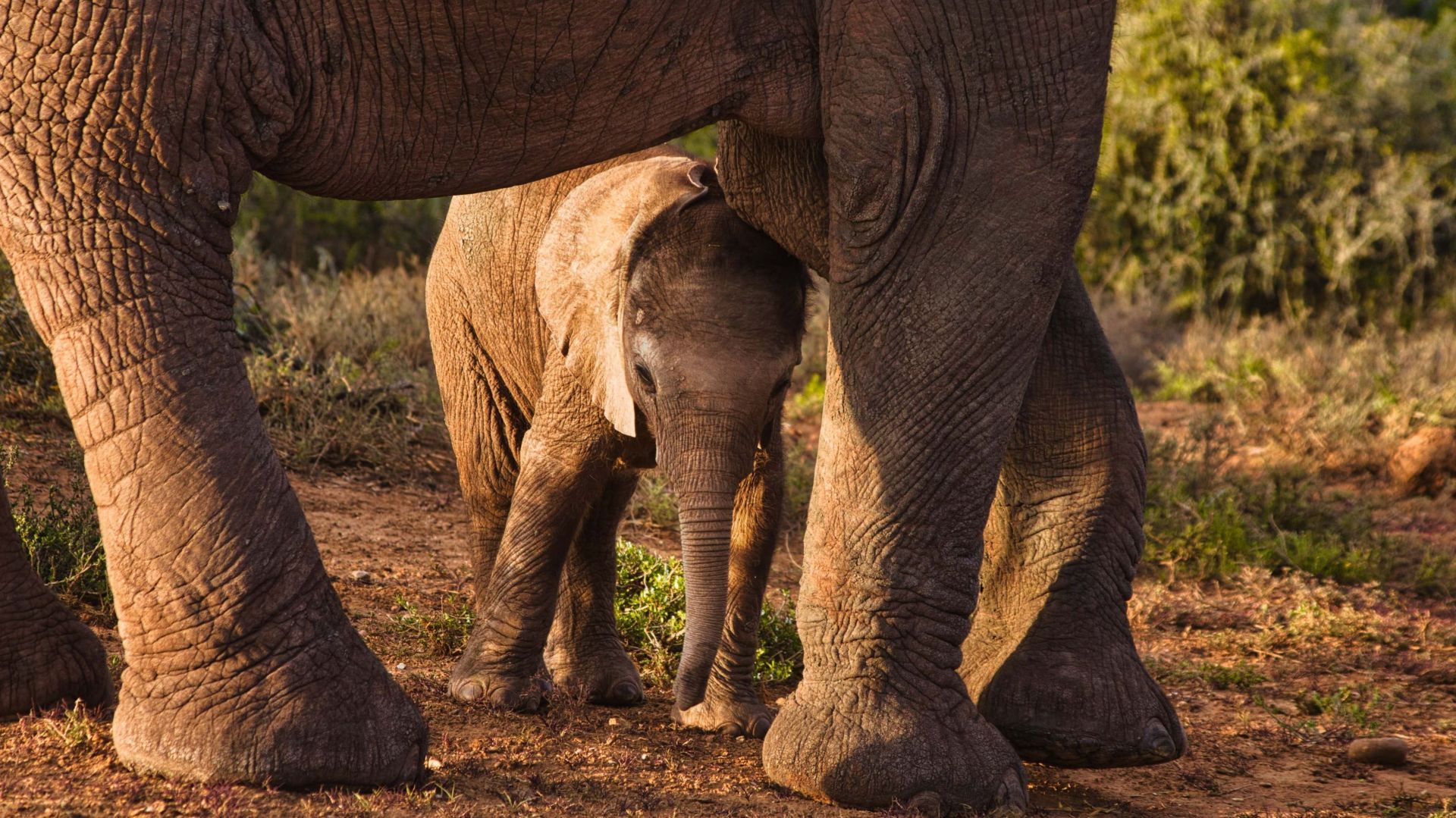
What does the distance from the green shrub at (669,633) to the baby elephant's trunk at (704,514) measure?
1282 mm

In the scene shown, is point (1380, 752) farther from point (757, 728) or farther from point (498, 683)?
point (498, 683)

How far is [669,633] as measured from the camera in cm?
554

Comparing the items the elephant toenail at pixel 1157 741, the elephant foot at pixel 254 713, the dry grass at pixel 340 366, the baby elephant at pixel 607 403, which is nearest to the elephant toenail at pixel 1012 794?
the elephant toenail at pixel 1157 741

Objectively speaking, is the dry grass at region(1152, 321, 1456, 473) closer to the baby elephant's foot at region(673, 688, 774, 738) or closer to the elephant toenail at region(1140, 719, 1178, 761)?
the elephant toenail at region(1140, 719, 1178, 761)

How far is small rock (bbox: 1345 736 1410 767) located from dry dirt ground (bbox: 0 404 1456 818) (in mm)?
34

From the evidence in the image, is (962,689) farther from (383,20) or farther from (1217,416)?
(1217,416)

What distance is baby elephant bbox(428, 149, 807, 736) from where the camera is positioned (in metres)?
4.17

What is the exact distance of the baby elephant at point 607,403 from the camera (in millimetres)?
4168

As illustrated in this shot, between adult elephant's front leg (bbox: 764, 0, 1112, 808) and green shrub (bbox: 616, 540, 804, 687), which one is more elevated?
adult elephant's front leg (bbox: 764, 0, 1112, 808)

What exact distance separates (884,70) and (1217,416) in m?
6.74

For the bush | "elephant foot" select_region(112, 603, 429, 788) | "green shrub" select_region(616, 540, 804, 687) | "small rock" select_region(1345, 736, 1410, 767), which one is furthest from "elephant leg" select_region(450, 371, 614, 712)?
the bush

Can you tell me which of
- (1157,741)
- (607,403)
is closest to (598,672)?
(607,403)

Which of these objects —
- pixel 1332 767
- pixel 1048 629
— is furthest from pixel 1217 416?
pixel 1048 629

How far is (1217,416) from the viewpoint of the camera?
992 centimetres
